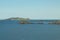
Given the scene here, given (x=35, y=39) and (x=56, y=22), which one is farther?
(x=56, y=22)

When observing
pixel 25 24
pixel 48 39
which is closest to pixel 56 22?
pixel 25 24

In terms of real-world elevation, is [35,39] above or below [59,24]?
above

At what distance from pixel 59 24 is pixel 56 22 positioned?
2.18 feet

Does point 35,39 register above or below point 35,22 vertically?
above

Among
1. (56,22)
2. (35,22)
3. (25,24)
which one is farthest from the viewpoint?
(35,22)

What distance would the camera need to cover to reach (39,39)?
23.3 feet

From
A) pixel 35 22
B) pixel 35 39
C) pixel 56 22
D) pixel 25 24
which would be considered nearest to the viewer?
pixel 35 39

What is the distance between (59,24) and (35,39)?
13787 mm

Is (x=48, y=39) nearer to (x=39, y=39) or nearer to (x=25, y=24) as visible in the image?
(x=39, y=39)

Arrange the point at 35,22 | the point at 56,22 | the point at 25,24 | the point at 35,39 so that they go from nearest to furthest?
the point at 35,39 < the point at 56,22 < the point at 25,24 < the point at 35,22

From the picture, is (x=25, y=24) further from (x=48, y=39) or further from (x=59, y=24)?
(x=48, y=39)

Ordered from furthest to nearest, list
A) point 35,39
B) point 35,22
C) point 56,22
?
point 35,22 < point 56,22 < point 35,39

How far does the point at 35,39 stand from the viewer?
7.03 m

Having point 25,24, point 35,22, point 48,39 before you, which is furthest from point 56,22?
point 48,39
